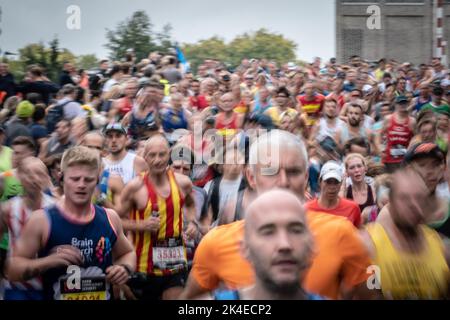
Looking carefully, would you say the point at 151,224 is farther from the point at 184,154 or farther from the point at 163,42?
the point at 163,42

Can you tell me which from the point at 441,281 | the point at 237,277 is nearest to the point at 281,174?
the point at 237,277

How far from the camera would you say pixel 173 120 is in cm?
929

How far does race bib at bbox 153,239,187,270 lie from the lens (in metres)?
5.76

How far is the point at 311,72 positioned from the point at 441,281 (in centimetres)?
1236

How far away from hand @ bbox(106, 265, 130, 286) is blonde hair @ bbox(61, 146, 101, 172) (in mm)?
579

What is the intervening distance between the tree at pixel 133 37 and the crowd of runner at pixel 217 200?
1.22 m

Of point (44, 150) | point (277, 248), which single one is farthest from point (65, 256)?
point (44, 150)

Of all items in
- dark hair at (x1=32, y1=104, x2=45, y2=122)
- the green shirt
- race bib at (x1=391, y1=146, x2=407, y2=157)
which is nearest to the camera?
dark hair at (x1=32, y1=104, x2=45, y2=122)

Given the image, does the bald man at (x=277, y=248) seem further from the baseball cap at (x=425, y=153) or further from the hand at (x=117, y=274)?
the baseball cap at (x=425, y=153)

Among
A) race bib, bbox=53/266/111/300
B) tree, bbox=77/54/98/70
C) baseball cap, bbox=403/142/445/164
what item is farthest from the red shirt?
tree, bbox=77/54/98/70

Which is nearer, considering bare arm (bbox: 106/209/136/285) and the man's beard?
bare arm (bbox: 106/209/136/285)

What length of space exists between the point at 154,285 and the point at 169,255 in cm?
25

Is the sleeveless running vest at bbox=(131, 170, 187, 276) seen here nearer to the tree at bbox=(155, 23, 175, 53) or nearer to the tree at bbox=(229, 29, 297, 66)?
the tree at bbox=(155, 23, 175, 53)

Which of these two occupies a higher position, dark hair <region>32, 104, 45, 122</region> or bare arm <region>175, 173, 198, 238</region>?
dark hair <region>32, 104, 45, 122</region>
